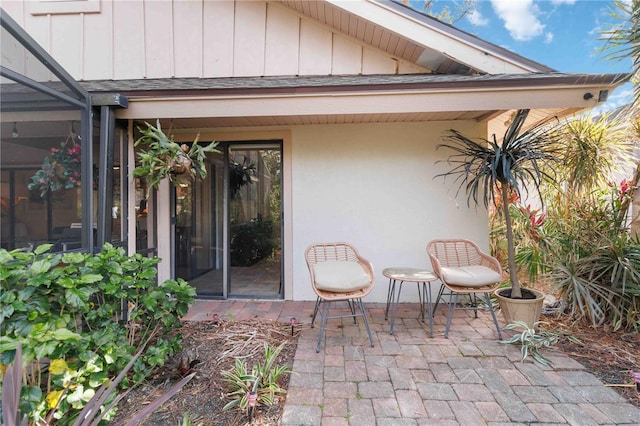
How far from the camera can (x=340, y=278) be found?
2852 millimetres

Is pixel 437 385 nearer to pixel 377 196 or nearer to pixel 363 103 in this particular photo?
pixel 377 196

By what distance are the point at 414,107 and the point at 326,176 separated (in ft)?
5.01

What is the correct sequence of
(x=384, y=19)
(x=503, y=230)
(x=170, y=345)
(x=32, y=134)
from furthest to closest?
(x=503, y=230) → (x=384, y=19) → (x=32, y=134) → (x=170, y=345)

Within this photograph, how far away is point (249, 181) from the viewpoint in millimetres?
4316

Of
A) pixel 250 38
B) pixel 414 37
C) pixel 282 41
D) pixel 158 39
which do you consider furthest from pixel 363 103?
pixel 158 39

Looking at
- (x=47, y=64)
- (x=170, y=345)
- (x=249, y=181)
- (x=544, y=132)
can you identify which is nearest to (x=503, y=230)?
(x=544, y=132)

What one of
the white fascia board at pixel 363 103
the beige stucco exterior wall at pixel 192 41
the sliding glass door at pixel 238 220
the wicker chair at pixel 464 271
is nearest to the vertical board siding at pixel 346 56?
the beige stucco exterior wall at pixel 192 41

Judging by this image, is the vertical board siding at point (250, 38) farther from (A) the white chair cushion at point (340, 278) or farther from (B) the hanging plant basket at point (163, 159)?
(A) the white chair cushion at point (340, 278)

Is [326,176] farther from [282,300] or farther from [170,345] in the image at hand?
[170,345]

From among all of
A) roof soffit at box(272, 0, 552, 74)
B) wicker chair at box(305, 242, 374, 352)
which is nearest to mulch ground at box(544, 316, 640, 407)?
wicker chair at box(305, 242, 374, 352)

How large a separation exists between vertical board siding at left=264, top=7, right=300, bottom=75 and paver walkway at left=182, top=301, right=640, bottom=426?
3.33 meters

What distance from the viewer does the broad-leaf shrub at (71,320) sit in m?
1.62

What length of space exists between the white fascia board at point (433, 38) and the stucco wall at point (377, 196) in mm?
831

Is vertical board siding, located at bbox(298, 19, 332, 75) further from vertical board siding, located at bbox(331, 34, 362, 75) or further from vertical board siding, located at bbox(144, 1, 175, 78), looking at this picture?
vertical board siding, located at bbox(144, 1, 175, 78)
